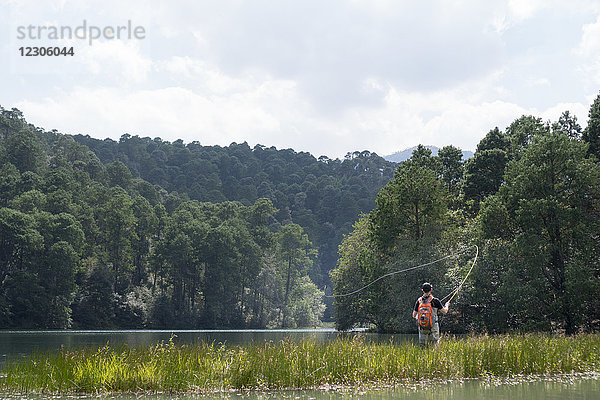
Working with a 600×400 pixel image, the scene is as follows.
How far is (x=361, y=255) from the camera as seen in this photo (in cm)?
5978

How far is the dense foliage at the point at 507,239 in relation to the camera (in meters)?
36.6

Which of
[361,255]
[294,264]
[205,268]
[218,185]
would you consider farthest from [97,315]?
[218,185]

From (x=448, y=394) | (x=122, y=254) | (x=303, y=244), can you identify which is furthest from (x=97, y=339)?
(x=303, y=244)

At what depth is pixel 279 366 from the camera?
14766mm

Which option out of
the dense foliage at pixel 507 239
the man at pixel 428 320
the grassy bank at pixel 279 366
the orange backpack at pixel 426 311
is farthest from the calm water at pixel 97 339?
the dense foliage at pixel 507 239

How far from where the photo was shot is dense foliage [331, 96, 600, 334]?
120 feet

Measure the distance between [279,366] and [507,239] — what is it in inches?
1186

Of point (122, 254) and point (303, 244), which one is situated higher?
point (303, 244)

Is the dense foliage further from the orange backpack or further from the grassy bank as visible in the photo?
the grassy bank

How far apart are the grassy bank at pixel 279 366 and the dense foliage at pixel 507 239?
63.7ft

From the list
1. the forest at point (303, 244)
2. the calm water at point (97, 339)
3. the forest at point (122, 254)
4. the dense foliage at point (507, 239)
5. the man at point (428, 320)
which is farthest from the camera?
the forest at point (122, 254)

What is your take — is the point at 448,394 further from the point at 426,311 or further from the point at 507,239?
the point at 507,239

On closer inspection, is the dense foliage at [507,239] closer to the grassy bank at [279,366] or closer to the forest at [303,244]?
the forest at [303,244]

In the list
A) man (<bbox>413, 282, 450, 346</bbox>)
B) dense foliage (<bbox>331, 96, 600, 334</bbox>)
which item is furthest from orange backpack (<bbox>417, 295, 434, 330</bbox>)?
dense foliage (<bbox>331, 96, 600, 334</bbox>)
